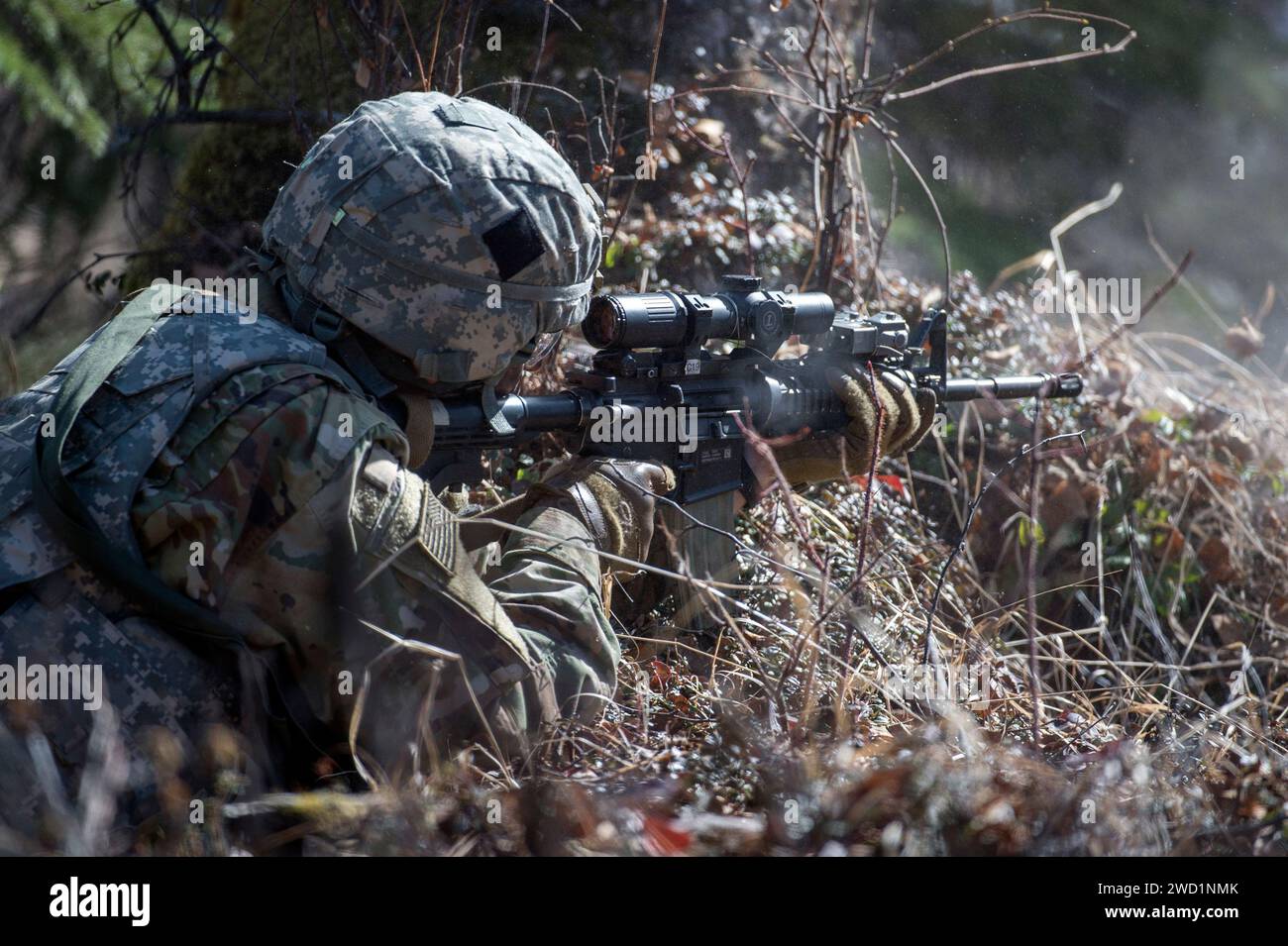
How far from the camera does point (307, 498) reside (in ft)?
8.36

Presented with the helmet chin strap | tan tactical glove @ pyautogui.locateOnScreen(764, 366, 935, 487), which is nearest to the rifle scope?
tan tactical glove @ pyautogui.locateOnScreen(764, 366, 935, 487)

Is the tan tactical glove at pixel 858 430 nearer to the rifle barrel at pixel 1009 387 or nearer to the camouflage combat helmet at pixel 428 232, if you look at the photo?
the rifle barrel at pixel 1009 387

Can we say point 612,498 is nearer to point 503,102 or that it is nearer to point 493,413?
point 493,413

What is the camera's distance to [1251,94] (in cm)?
1002

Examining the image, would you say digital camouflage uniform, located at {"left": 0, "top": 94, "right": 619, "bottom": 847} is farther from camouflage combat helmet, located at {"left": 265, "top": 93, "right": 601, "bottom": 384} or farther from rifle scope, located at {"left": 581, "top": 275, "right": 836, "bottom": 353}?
rifle scope, located at {"left": 581, "top": 275, "right": 836, "bottom": 353}

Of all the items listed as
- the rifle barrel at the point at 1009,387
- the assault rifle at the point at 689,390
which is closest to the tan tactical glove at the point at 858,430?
the assault rifle at the point at 689,390

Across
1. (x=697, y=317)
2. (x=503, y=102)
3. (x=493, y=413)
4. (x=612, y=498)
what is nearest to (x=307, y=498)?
(x=493, y=413)

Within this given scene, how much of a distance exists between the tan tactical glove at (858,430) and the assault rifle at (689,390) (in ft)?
0.18

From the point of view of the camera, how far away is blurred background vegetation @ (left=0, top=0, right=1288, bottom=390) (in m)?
5.52

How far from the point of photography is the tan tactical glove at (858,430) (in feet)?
14.0
